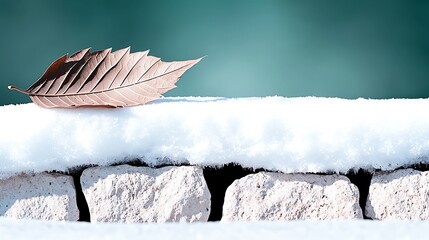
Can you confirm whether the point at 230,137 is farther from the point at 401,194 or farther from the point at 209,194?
the point at 401,194

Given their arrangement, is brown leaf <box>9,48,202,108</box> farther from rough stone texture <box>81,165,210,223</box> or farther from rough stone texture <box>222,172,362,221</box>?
rough stone texture <box>222,172,362,221</box>

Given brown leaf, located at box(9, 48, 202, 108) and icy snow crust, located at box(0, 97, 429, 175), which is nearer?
icy snow crust, located at box(0, 97, 429, 175)

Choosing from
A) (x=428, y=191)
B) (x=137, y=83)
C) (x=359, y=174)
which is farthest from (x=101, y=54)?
(x=428, y=191)

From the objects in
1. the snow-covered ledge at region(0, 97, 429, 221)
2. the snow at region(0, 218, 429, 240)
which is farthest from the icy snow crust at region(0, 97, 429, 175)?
the snow at region(0, 218, 429, 240)

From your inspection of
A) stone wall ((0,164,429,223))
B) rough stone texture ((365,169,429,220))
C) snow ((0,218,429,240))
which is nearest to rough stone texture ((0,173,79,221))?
stone wall ((0,164,429,223))

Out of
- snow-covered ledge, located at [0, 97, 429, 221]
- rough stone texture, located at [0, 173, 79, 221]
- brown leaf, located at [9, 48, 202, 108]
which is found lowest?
rough stone texture, located at [0, 173, 79, 221]

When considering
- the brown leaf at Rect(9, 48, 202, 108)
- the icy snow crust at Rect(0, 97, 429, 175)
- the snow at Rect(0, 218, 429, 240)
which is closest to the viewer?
the snow at Rect(0, 218, 429, 240)

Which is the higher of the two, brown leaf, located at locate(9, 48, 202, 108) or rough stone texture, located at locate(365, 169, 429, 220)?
brown leaf, located at locate(9, 48, 202, 108)

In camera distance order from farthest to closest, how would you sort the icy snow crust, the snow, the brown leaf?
the brown leaf
the icy snow crust
the snow
